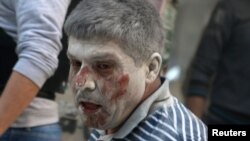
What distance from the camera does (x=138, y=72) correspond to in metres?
1.97

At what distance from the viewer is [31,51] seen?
260cm

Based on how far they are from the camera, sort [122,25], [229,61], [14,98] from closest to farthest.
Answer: [122,25] → [14,98] → [229,61]

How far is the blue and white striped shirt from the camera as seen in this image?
1.96m

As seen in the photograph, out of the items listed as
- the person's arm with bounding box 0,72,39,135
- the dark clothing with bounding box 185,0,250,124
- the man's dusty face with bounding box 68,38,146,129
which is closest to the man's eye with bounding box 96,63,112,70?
the man's dusty face with bounding box 68,38,146,129

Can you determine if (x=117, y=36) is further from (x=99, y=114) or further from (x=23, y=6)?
(x=23, y=6)

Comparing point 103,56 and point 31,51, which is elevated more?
point 103,56

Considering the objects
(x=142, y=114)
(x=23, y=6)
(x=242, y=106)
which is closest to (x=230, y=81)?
(x=242, y=106)

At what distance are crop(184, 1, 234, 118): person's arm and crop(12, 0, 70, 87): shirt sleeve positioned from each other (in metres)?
1.57

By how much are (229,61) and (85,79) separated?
2160 millimetres

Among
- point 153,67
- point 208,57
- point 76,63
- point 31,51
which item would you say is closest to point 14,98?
point 31,51

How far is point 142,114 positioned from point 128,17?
0.27 metres

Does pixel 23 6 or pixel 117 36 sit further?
pixel 23 6

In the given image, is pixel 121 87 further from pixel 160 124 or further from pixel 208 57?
pixel 208 57

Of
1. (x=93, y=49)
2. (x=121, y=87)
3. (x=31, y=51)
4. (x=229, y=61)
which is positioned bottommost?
(x=229, y=61)
